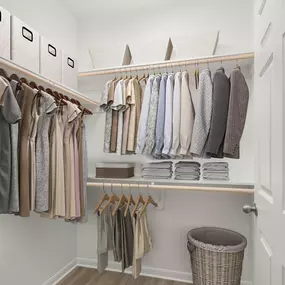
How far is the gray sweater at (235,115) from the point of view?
1567 mm

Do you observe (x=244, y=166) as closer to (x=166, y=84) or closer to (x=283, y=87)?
(x=166, y=84)

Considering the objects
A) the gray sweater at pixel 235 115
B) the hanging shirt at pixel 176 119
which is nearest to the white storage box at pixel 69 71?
the hanging shirt at pixel 176 119

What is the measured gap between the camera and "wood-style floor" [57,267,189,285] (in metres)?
2.07

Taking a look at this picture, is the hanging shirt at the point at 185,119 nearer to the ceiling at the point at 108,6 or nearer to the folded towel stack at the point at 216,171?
the folded towel stack at the point at 216,171

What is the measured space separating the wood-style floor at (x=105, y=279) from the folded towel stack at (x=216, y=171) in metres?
1.07

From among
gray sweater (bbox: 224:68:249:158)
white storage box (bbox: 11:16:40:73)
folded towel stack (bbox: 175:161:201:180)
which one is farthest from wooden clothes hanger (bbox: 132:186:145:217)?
white storage box (bbox: 11:16:40:73)

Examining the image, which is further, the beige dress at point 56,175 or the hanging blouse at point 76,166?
the hanging blouse at point 76,166

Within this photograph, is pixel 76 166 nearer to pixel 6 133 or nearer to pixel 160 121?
pixel 6 133

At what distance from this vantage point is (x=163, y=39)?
229 centimetres

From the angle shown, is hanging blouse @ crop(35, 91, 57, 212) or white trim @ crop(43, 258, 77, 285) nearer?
hanging blouse @ crop(35, 91, 57, 212)

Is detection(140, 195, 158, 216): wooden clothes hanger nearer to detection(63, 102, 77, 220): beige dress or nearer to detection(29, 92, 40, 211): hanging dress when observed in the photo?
detection(63, 102, 77, 220): beige dress

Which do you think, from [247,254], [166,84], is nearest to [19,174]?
[166,84]

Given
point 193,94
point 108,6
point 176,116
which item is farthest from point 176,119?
point 108,6

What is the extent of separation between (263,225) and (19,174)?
4.22 feet
